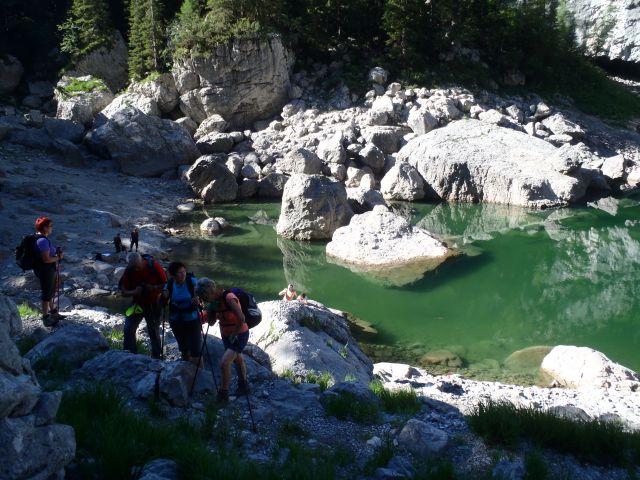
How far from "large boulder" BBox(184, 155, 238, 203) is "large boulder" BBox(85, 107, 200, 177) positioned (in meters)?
3.39

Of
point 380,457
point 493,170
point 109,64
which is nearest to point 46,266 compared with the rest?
point 380,457

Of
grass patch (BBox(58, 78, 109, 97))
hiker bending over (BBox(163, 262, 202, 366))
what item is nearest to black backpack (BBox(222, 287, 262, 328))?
hiker bending over (BBox(163, 262, 202, 366))

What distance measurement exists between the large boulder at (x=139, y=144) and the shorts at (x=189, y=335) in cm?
2329

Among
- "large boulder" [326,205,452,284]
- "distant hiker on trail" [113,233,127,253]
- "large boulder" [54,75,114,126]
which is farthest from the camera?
"large boulder" [54,75,114,126]

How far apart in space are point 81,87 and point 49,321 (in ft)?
94.9

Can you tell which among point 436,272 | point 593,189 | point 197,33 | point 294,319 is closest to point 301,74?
point 197,33

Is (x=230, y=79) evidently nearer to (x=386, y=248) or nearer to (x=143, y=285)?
(x=386, y=248)

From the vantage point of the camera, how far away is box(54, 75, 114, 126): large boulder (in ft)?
109

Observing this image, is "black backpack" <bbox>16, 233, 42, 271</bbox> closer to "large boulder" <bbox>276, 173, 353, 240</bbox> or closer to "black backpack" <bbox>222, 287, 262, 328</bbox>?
"black backpack" <bbox>222, 287, 262, 328</bbox>

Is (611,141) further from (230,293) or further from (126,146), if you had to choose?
(230,293)

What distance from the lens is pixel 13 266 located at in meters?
15.1

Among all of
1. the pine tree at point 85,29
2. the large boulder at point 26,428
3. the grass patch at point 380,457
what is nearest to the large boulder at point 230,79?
the pine tree at point 85,29

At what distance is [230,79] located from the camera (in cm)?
3522

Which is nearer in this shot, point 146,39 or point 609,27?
point 146,39
